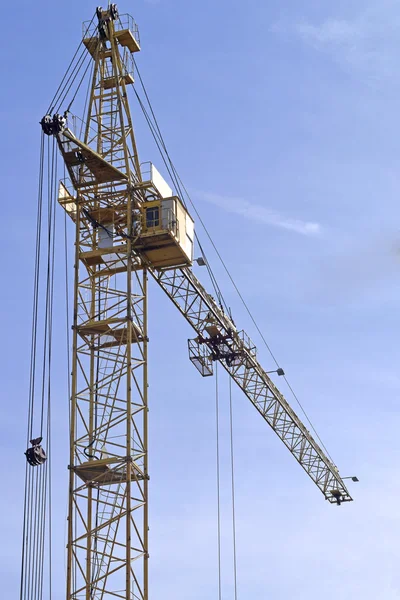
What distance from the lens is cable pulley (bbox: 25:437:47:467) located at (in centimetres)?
5288

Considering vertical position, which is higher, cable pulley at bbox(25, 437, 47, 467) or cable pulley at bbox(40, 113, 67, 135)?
cable pulley at bbox(40, 113, 67, 135)

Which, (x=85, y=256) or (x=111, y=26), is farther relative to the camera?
(x=111, y=26)

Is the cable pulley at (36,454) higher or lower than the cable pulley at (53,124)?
lower

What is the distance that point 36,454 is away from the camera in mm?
52969

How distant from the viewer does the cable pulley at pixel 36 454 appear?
52.9m

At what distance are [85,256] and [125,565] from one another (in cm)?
1599

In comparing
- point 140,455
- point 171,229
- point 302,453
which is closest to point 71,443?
point 140,455

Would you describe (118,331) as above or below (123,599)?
above

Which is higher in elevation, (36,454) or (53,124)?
(53,124)

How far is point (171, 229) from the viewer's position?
→ 58688 millimetres

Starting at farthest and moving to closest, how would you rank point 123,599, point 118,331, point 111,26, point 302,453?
point 302,453 < point 111,26 < point 118,331 < point 123,599

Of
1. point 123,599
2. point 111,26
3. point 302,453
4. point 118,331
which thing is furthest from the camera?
point 302,453

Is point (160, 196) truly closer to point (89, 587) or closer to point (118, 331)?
point (118, 331)

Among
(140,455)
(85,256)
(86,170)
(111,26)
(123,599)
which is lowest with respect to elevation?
(123,599)
